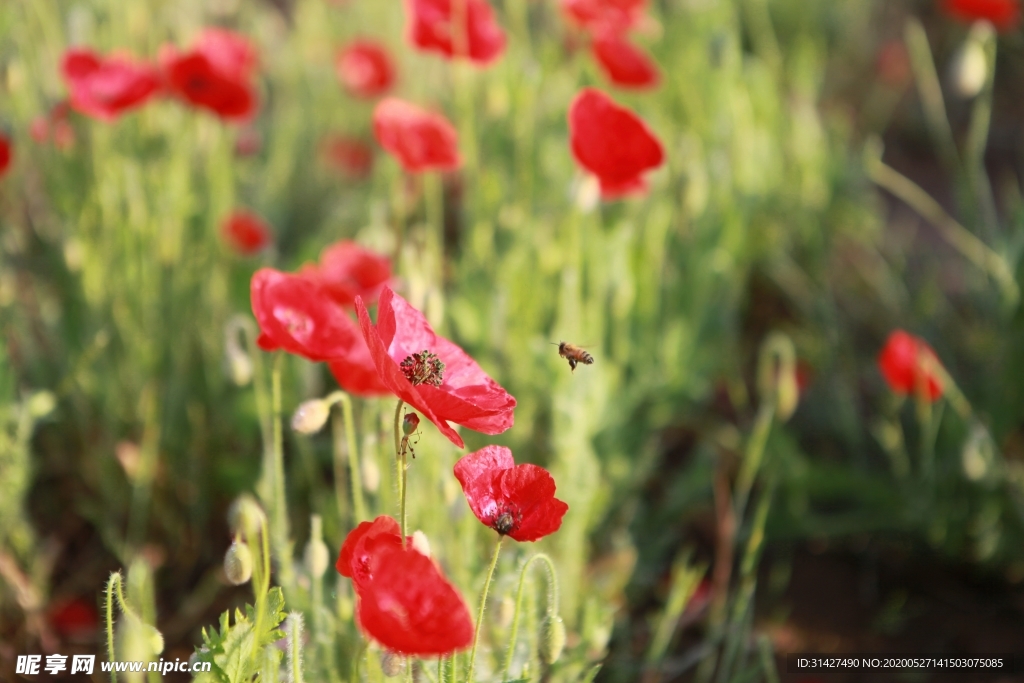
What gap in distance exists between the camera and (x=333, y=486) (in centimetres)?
198

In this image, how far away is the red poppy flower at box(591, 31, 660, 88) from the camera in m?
1.84

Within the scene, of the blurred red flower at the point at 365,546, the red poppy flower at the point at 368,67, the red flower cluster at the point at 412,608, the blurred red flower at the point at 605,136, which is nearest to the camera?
the red flower cluster at the point at 412,608

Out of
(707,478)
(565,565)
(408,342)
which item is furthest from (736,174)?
(408,342)

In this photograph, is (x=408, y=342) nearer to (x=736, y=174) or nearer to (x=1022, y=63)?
(x=736, y=174)

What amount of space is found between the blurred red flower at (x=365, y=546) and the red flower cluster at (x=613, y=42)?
1.22 m

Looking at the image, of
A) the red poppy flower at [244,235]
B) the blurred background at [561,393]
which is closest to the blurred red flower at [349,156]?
the blurred background at [561,393]

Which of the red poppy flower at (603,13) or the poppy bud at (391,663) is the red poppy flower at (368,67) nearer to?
the red poppy flower at (603,13)

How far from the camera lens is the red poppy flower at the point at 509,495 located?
2.89 ft

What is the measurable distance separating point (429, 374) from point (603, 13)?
1.29m

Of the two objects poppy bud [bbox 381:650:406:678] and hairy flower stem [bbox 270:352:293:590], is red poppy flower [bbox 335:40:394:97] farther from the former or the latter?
poppy bud [bbox 381:650:406:678]

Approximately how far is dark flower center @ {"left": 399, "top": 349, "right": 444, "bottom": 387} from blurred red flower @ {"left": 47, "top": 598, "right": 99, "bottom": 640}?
97 centimetres

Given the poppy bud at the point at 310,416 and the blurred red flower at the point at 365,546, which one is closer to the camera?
the blurred red flower at the point at 365,546

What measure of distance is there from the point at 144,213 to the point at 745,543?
1400 millimetres

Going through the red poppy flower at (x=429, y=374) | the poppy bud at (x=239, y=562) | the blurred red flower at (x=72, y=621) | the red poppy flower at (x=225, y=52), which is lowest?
the blurred red flower at (x=72, y=621)
